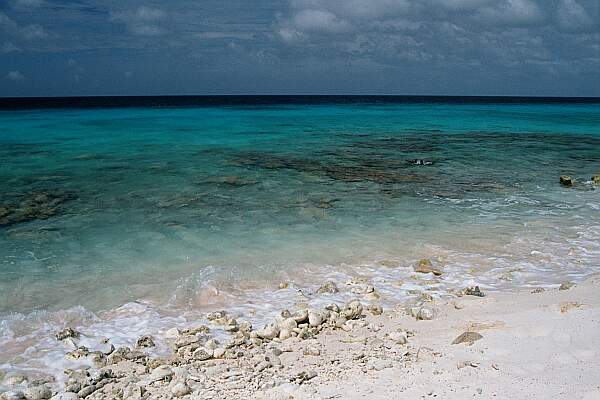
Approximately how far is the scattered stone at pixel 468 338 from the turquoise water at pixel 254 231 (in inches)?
64.8

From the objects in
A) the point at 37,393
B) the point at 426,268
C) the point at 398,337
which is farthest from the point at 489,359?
the point at 37,393

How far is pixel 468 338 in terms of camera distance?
15.6ft

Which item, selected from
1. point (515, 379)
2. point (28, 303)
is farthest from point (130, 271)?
point (515, 379)

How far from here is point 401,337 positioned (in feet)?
16.2

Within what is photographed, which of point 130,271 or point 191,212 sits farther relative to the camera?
point 191,212

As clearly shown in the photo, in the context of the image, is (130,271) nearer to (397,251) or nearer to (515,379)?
(397,251)

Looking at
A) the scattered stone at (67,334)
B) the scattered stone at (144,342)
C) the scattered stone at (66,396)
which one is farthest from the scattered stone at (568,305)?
the scattered stone at (67,334)

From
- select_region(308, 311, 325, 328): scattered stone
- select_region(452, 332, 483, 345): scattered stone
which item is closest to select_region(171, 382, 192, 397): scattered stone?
select_region(308, 311, 325, 328): scattered stone

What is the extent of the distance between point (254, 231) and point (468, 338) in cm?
522

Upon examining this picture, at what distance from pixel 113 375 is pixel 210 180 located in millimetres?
10168

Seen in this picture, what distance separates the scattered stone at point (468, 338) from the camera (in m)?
4.72

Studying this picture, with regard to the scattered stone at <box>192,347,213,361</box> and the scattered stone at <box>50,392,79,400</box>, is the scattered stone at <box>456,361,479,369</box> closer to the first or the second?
the scattered stone at <box>192,347,213,361</box>

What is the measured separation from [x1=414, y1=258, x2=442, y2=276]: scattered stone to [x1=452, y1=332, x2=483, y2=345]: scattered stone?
239cm

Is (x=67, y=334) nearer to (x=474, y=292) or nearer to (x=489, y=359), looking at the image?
(x=489, y=359)
